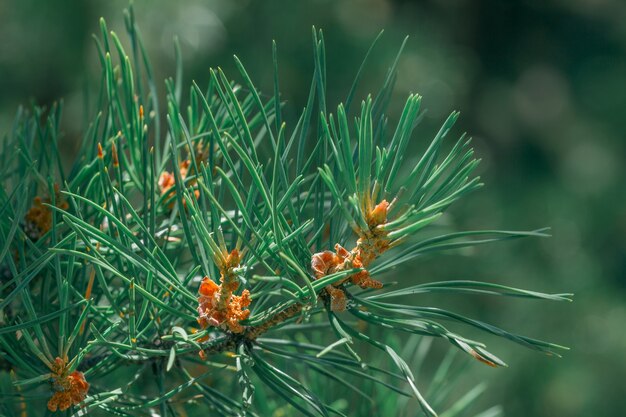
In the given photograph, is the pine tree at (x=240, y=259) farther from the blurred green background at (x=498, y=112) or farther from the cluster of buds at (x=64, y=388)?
the blurred green background at (x=498, y=112)

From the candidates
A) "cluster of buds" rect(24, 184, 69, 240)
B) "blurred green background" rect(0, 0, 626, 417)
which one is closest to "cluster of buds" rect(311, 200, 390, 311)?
"cluster of buds" rect(24, 184, 69, 240)

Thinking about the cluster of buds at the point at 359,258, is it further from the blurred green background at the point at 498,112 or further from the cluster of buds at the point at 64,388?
the blurred green background at the point at 498,112

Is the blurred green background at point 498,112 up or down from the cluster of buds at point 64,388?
down

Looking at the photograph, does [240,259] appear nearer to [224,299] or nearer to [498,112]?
[224,299]

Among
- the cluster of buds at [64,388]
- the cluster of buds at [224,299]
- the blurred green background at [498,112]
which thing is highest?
the cluster of buds at [224,299]

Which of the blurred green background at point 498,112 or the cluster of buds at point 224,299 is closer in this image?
the cluster of buds at point 224,299

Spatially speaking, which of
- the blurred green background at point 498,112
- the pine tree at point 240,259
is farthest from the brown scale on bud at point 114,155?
the blurred green background at point 498,112
